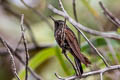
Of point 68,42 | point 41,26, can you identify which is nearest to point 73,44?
point 68,42

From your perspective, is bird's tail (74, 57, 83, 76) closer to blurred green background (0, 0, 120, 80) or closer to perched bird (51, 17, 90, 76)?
perched bird (51, 17, 90, 76)

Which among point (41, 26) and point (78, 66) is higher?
point (78, 66)

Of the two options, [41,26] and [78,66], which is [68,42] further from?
[41,26]

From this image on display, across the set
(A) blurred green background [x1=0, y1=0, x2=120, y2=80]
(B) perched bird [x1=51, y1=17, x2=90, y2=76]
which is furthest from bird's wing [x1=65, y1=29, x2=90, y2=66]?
(A) blurred green background [x1=0, y1=0, x2=120, y2=80]

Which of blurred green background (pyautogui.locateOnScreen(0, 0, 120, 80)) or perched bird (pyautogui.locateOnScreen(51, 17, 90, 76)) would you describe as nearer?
perched bird (pyautogui.locateOnScreen(51, 17, 90, 76))

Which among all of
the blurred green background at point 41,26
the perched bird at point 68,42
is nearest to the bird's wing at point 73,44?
the perched bird at point 68,42

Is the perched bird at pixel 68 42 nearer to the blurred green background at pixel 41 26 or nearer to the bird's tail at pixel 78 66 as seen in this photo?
the bird's tail at pixel 78 66

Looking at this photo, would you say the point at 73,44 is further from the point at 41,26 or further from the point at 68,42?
the point at 41,26

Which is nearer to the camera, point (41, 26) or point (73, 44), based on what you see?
point (73, 44)

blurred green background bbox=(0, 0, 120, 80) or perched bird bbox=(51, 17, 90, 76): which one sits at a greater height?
perched bird bbox=(51, 17, 90, 76)

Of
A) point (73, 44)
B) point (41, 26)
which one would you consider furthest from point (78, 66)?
point (41, 26)

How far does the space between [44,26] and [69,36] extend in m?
1.31

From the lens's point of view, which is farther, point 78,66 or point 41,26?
point 41,26

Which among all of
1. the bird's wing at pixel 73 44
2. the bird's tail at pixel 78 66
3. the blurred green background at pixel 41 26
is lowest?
the blurred green background at pixel 41 26
